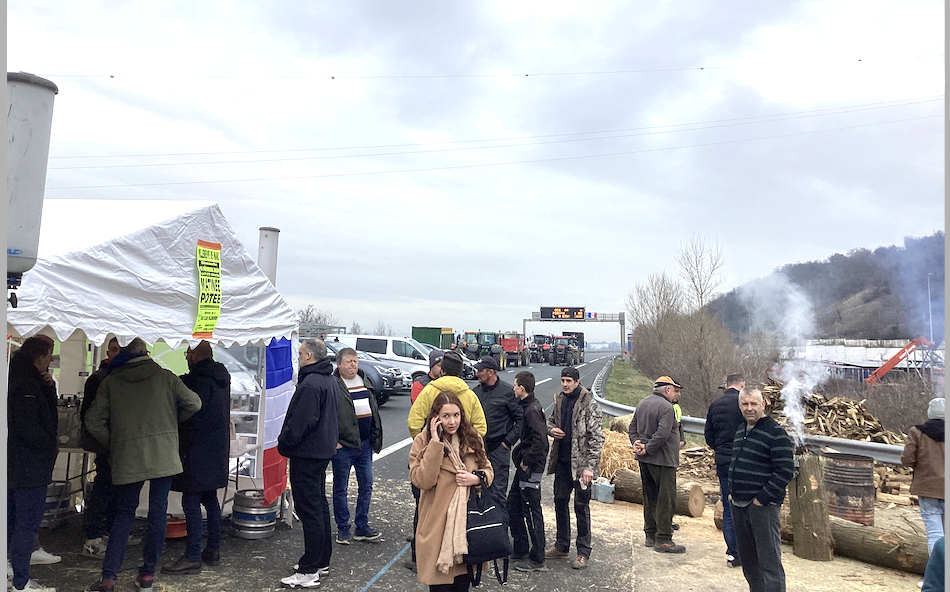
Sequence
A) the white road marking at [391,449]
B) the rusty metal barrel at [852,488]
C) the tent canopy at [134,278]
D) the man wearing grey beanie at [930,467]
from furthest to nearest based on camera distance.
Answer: the white road marking at [391,449] < the rusty metal barrel at [852,488] < the man wearing grey beanie at [930,467] < the tent canopy at [134,278]

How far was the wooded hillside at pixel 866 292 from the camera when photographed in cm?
2073

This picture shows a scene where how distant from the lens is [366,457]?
6.91 meters

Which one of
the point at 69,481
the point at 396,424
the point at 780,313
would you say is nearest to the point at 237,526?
the point at 69,481

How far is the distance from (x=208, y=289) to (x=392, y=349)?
1862 centimetres

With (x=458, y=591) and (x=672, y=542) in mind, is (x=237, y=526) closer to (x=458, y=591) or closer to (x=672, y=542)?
(x=458, y=591)

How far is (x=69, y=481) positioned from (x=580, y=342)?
63000 millimetres

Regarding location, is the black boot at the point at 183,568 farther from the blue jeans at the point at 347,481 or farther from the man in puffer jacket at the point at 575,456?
the man in puffer jacket at the point at 575,456

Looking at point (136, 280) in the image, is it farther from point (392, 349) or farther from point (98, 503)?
point (392, 349)

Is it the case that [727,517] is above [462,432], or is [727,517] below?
below

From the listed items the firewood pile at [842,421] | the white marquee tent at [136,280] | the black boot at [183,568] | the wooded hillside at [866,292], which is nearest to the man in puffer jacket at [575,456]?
the white marquee tent at [136,280]

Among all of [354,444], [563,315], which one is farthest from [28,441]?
[563,315]

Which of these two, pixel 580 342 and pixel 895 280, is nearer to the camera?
pixel 895 280

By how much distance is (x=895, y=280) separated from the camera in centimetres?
2208

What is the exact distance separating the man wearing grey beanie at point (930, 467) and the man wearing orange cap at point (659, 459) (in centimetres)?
213
